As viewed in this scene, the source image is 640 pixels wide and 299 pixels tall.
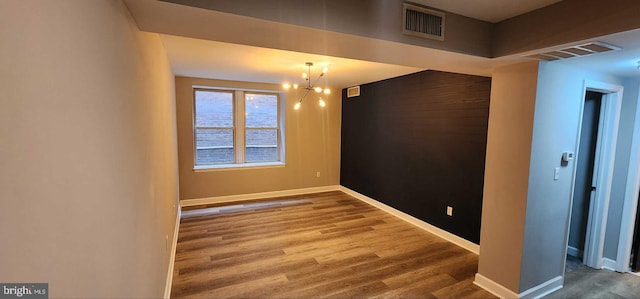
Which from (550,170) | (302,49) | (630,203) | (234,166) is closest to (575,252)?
(630,203)

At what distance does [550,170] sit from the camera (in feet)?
7.73

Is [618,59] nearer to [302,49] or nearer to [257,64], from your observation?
[302,49]

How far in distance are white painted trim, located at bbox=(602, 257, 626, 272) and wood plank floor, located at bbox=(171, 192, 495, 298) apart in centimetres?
139

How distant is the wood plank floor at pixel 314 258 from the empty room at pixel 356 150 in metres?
0.02

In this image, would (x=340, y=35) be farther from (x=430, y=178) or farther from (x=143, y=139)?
(x=430, y=178)

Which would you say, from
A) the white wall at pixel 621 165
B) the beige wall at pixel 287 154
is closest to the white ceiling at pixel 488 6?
the white wall at pixel 621 165

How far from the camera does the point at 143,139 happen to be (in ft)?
5.11

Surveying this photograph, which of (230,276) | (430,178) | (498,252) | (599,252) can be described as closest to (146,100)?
(230,276)

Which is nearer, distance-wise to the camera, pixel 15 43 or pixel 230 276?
pixel 15 43

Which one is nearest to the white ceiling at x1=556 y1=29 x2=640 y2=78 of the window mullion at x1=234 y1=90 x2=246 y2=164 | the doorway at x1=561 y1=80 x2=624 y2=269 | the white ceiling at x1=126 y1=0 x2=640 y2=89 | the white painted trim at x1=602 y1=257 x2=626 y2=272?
the white ceiling at x1=126 y1=0 x2=640 y2=89

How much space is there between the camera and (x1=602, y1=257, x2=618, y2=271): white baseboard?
115 inches

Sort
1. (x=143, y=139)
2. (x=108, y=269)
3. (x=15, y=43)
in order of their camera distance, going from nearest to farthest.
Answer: (x=15, y=43), (x=108, y=269), (x=143, y=139)

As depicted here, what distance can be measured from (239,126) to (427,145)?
360cm

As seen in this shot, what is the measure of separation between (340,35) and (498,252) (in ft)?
8.01
